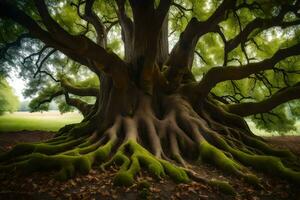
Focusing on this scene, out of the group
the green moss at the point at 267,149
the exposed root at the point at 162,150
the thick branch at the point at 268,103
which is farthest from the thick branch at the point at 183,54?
the green moss at the point at 267,149

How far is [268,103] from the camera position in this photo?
35.4 feet

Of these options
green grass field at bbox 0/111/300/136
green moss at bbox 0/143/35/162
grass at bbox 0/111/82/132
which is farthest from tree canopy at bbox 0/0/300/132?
grass at bbox 0/111/82/132

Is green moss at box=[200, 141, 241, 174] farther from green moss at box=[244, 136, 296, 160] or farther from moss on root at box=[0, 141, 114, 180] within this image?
moss on root at box=[0, 141, 114, 180]

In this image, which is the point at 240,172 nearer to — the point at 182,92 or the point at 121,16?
the point at 182,92

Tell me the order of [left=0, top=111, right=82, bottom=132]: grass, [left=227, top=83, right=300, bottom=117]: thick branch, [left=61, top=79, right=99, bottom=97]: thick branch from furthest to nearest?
1. [left=0, top=111, right=82, bottom=132]: grass
2. [left=61, top=79, right=99, bottom=97]: thick branch
3. [left=227, top=83, right=300, bottom=117]: thick branch

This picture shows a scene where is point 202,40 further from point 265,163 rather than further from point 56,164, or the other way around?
point 56,164

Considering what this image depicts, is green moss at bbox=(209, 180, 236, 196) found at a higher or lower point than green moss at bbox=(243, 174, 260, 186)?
lower

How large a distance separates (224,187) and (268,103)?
18.8 feet

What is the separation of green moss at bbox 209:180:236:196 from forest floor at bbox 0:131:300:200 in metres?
0.13

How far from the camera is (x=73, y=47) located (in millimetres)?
7812

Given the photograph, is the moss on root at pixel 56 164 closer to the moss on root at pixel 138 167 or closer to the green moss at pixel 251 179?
the moss on root at pixel 138 167

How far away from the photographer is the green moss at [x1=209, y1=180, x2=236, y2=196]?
616 cm

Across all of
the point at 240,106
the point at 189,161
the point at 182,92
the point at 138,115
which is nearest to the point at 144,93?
the point at 138,115

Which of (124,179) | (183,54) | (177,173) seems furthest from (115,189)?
(183,54)
